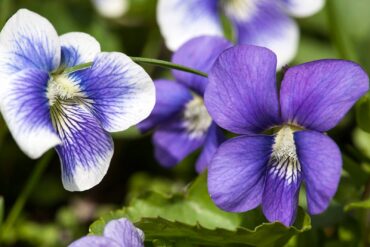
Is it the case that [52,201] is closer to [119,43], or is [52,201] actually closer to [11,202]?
[11,202]

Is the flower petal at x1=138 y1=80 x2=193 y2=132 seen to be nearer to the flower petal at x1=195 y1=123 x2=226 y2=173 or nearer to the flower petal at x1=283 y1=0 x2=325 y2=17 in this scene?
the flower petal at x1=195 y1=123 x2=226 y2=173

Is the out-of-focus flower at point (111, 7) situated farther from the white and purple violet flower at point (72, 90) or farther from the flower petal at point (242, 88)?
the flower petal at point (242, 88)

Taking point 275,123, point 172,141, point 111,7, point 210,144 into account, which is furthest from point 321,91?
point 111,7

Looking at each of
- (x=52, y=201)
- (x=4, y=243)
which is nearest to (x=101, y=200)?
(x=52, y=201)

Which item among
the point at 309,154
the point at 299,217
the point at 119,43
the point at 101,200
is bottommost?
the point at 101,200

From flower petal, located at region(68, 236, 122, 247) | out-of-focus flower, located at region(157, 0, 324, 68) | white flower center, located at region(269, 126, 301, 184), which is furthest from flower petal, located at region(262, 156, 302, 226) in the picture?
out-of-focus flower, located at region(157, 0, 324, 68)

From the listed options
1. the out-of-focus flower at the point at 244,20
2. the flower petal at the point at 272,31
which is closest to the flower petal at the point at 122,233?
the out-of-focus flower at the point at 244,20
